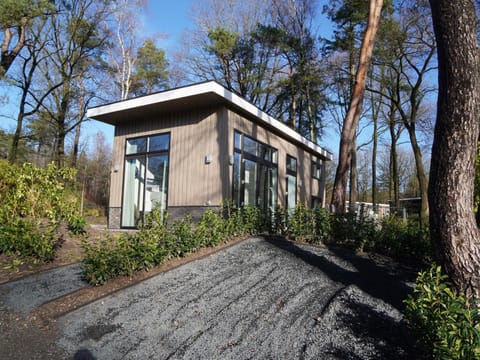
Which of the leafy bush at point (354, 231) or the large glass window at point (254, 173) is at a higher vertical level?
the large glass window at point (254, 173)

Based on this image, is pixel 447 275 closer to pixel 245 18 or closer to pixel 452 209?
pixel 452 209

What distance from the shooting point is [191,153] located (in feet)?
26.9

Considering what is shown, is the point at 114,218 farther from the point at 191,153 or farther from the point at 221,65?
the point at 221,65

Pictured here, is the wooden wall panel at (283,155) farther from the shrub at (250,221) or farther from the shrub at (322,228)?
the shrub at (322,228)

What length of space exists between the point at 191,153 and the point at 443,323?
21.7 ft

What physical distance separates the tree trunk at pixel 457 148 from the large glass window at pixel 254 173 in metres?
5.38

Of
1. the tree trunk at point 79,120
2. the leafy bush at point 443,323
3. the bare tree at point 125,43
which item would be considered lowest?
the leafy bush at point 443,323

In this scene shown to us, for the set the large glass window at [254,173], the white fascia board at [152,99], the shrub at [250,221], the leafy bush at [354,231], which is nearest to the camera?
the leafy bush at [354,231]

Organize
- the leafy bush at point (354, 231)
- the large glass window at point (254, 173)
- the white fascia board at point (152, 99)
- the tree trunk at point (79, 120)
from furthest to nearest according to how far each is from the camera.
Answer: the tree trunk at point (79, 120) → the large glass window at point (254, 173) → the white fascia board at point (152, 99) → the leafy bush at point (354, 231)

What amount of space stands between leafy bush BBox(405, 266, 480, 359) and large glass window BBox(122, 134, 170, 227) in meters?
6.82

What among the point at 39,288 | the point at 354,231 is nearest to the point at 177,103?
the point at 354,231

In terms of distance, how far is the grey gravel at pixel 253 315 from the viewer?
278 cm

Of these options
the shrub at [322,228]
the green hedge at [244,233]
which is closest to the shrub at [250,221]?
the green hedge at [244,233]

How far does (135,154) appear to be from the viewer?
367 inches
